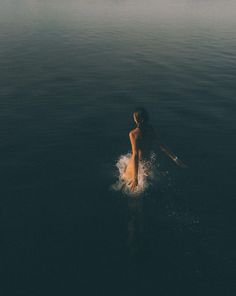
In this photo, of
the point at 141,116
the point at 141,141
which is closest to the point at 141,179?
the point at 141,141

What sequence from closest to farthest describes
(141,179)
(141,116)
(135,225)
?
(141,116), (135,225), (141,179)

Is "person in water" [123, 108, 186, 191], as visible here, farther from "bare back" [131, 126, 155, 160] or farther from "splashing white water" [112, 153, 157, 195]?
"splashing white water" [112, 153, 157, 195]

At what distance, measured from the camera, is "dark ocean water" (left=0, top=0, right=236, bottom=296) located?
9.94 m

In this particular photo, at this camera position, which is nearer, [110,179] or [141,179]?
[141,179]

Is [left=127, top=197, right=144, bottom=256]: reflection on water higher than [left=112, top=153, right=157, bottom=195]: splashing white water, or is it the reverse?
[left=112, top=153, right=157, bottom=195]: splashing white water

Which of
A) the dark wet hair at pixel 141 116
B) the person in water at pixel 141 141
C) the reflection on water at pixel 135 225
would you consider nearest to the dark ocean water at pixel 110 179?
the reflection on water at pixel 135 225

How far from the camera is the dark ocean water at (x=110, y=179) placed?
9938 mm

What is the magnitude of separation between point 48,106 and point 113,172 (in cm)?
971

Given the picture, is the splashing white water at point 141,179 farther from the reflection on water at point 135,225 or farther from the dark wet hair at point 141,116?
the dark wet hair at point 141,116

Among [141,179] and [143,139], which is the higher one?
[143,139]

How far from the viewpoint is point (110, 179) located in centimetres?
1458

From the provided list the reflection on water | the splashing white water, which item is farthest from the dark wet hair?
the reflection on water

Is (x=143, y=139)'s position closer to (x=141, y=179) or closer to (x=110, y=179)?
(x=141, y=179)

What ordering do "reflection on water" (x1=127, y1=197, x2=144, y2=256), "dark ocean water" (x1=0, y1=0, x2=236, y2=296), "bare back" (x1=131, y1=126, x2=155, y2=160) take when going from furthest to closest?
"bare back" (x1=131, y1=126, x2=155, y2=160)
"reflection on water" (x1=127, y1=197, x2=144, y2=256)
"dark ocean water" (x1=0, y1=0, x2=236, y2=296)
